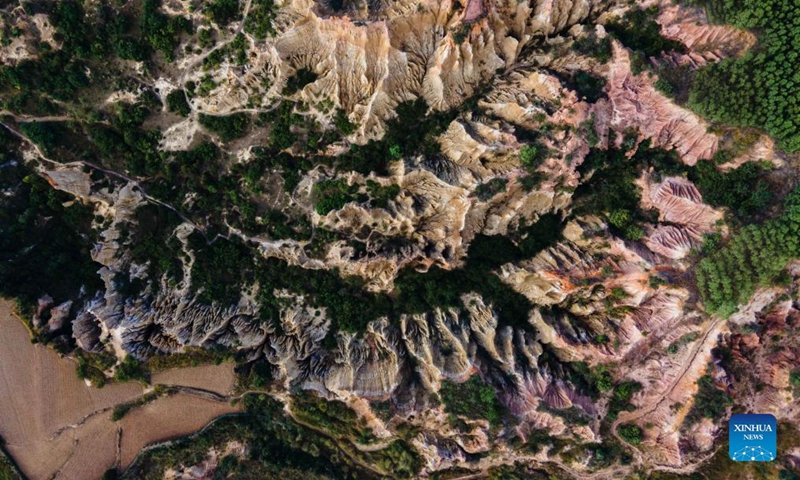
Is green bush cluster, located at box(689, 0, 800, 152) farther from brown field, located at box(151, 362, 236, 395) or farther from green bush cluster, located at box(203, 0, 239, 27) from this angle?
brown field, located at box(151, 362, 236, 395)

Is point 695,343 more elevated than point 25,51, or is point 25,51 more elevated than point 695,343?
point 25,51

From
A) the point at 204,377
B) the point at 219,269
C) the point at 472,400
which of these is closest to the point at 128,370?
the point at 204,377

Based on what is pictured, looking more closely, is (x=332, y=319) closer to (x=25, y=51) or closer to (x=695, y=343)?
(x=695, y=343)

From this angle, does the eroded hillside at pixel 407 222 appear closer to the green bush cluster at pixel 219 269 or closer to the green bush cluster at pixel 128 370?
the green bush cluster at pixel 219 269

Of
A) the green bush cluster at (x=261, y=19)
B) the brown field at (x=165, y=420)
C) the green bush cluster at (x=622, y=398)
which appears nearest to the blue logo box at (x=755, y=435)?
the green bush cluster at (x=622, y=398)

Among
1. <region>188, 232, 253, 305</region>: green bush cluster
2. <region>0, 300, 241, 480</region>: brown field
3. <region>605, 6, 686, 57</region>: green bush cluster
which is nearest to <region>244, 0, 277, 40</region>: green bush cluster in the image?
<region>188, 232, 253, 305</region>: green bush cluster

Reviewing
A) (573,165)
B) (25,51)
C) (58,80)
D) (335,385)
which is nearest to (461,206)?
(573,165)

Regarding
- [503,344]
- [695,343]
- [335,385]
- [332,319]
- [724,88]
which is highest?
[724,88]
